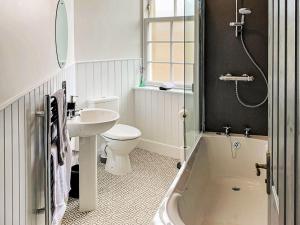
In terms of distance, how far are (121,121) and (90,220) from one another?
6.15 feet

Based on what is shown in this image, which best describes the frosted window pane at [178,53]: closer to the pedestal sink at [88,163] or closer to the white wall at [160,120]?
the white wall at [160,120]

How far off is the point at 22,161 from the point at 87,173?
1250 mm

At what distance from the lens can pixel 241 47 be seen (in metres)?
3.30

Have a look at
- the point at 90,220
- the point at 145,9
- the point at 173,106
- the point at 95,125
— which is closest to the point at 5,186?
the point at 95,125

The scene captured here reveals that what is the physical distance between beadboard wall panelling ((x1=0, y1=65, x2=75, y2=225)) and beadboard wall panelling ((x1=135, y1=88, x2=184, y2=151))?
7.21 feet

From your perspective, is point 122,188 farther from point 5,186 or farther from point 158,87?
point 5,186

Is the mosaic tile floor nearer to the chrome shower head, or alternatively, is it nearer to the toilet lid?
the toilet lid

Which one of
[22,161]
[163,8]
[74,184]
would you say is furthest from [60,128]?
[163,8]

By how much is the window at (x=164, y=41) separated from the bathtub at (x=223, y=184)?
1372 millimetres

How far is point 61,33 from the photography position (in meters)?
2.85

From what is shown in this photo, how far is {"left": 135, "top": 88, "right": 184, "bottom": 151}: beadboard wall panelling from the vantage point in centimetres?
441

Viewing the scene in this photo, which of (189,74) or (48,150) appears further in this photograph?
(189,74)

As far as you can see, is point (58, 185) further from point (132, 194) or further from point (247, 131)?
point (247, 131)

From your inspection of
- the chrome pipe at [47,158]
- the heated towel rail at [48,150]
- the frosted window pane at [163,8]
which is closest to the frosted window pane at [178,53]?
the frosted window pane at [163,8]
